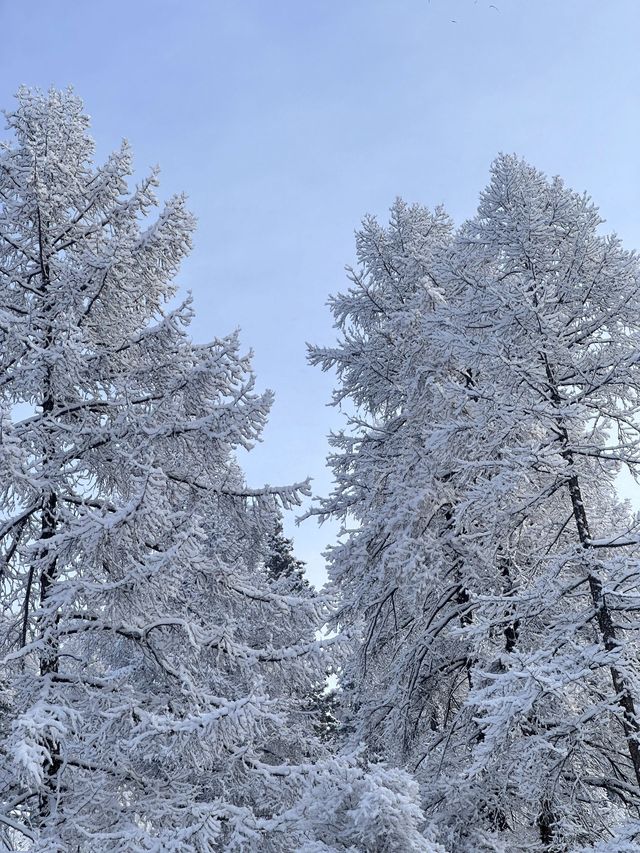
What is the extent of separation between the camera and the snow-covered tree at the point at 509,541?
6684 millimetres

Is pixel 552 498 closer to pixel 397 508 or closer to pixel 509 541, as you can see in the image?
pixel 509 541

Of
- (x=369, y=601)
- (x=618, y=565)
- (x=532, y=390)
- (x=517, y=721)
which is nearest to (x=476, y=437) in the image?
(x=532, y=390)

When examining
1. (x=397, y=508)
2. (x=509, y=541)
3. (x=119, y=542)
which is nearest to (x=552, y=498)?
(x=509, y=541)

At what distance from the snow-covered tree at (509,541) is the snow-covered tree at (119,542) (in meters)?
1.78

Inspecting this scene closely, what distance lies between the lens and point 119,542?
6434 mm

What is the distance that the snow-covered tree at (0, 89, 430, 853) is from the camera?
605cm

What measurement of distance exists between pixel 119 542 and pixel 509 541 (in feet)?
15.4

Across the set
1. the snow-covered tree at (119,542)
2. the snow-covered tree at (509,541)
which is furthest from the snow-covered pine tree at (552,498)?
the snow-covered tree at (119,542)

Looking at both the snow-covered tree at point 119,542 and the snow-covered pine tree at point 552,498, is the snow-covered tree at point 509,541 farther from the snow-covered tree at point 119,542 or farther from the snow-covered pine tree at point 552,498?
the snow-covered tree at point 119,542

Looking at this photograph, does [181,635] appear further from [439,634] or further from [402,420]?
[402,420]

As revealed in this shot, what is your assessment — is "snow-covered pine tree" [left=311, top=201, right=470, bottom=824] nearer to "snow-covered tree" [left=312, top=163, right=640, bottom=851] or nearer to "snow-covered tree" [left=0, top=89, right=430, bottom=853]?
"snow-covered tree" [left=312, top=163, right=640, bottom=851]

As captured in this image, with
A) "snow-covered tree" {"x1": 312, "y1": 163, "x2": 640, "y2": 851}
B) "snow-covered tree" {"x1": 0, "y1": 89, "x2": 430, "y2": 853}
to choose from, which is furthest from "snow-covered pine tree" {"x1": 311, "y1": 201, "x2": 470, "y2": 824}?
"snow-covered tree" {"x1": 0, "y1": 89, "x2": 430, "y2": 853}

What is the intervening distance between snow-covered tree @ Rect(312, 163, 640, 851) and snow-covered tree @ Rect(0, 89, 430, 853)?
1784mm

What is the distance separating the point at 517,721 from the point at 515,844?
2.59 meters
